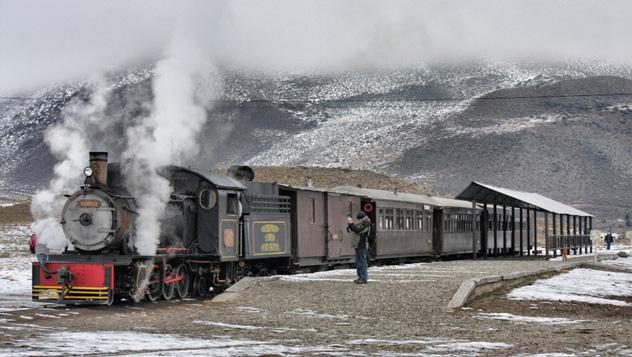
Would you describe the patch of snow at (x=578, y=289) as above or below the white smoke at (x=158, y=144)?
below

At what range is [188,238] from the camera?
2106cm

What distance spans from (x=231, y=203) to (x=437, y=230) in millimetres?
21957

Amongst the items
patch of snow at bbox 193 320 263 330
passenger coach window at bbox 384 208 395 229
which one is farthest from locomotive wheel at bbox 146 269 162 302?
passenger coach window at bbox 384 208 395 229

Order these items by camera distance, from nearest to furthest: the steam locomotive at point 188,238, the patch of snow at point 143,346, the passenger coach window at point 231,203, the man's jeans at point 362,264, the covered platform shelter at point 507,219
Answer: the patch of snow at point 143,346, the steam locomotive at point 188,238, the man's jeans at point 362,264, the passenger coach window at point 231,203, the covered platform shelter at point 507,219

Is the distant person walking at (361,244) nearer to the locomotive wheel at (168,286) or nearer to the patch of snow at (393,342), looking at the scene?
the locomotive wheel at (168,286)

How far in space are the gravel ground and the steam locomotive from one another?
1.90ft

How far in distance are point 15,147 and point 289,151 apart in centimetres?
5643

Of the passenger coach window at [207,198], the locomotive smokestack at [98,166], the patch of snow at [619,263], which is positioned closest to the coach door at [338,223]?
the passenger coach window at [207,198]

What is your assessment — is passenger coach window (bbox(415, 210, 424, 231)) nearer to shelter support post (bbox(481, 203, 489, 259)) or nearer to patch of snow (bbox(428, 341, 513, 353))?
shelter support post (bbox(481, 203, 489, 259))

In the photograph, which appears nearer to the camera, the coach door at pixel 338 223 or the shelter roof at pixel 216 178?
the shelter roof at pixel 216 178

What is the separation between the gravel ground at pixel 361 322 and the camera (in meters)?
11.9

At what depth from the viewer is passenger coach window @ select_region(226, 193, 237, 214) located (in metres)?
21.9

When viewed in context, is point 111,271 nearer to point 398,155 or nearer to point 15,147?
point 398,155

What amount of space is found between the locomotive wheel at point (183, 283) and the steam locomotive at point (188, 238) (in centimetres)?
2
